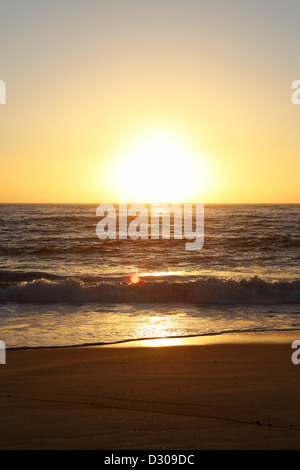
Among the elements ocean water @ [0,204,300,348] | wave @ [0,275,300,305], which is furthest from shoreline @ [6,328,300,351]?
wave @ [0,275,300,305]

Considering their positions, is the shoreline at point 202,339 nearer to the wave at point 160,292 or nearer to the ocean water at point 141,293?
the ocean water at point 141,293

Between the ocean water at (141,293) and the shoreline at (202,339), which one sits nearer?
the shoreline at (202,339)

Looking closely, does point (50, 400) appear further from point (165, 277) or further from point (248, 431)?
point (165, 277)

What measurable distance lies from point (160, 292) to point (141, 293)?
0.58m

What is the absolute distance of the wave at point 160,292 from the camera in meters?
12.3

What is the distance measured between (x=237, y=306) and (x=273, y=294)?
77.2 inches

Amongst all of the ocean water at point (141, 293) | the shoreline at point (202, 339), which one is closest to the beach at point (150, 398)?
the shoreline at point (202, 339)

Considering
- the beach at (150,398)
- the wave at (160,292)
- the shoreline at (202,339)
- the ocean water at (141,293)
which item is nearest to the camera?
the beach at (150,398)

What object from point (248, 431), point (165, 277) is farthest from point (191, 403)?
point (165, 277)

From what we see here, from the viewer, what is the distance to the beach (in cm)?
370

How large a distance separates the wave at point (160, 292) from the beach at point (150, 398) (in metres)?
5.45

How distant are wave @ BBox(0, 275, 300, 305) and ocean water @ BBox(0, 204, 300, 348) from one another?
1.2 inches

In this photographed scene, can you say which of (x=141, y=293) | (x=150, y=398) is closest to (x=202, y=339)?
(x=150, y=398)
